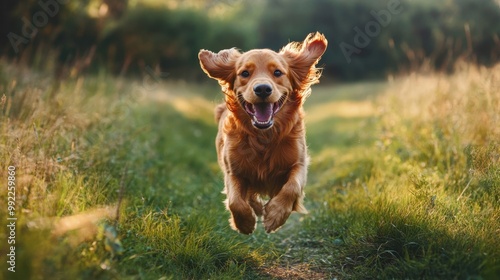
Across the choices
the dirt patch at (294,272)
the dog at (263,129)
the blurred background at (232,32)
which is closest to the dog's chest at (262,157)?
the dog at (263,129)

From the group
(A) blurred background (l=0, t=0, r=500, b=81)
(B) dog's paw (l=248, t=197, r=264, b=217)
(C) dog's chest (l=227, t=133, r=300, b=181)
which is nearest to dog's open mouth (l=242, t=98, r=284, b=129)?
(C) dog's chest (l=227, t=133, r=300, b=181)

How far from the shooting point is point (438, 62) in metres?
23.9

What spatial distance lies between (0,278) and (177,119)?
7.78m

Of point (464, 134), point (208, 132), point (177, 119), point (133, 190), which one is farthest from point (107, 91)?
point (464, 134)

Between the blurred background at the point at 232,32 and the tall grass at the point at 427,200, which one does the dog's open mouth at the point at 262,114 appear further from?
the blurred background at the point at 232,32

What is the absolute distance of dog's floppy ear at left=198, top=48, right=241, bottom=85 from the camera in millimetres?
4555

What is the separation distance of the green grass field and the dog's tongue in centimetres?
94

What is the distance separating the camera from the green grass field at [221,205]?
2973 millimetres

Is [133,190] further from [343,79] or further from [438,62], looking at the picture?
[343,79]

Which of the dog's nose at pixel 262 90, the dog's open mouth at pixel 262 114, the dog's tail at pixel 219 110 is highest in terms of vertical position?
the dog's nose at pixel 262 90

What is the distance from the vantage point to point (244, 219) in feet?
12.6

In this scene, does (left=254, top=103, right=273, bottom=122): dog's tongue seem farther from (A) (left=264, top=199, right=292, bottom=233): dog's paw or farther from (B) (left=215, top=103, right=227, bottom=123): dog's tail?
(B) (left=215, top=103, right=227, bottom=123): dog's tail

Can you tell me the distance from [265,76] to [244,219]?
1.17 m

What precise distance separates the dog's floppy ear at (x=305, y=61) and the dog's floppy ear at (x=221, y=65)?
49 cm
